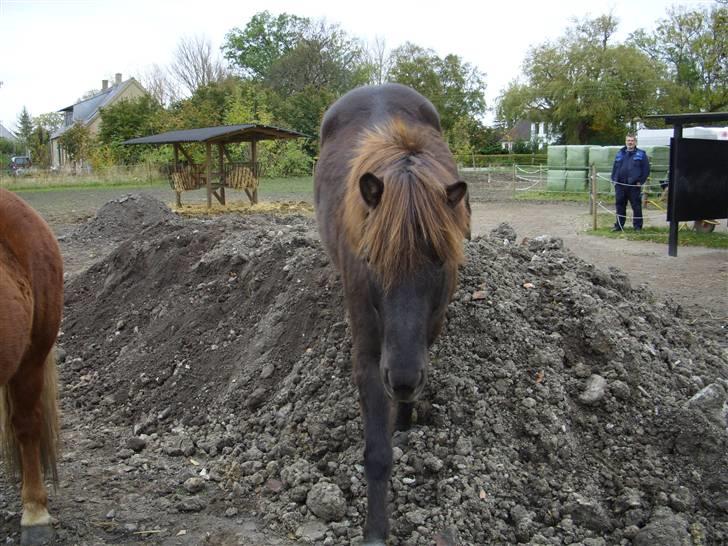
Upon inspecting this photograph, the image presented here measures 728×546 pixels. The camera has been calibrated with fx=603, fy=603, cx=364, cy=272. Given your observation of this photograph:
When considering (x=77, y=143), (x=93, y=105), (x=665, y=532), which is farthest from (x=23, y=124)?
(x=665, y=532)

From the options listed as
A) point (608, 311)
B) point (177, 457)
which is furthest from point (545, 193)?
point (177, 457)

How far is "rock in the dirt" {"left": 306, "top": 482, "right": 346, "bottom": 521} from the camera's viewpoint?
3.18 metres

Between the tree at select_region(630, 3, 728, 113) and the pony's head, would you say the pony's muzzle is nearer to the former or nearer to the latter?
the pony's head

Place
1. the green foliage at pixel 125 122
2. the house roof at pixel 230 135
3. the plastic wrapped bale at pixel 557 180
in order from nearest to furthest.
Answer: the house roof at pixel 230 135 → the plastic wrapped bale at pixel 557 180 → the green foliage at pixel 125 122

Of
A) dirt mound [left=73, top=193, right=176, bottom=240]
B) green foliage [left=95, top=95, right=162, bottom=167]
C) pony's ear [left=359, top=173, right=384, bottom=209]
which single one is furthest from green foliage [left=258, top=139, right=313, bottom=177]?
pony's ear [left=359, top=173, right=384, bottom=209]

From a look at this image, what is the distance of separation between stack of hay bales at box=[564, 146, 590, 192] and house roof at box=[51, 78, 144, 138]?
168 ft

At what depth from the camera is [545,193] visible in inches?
1016

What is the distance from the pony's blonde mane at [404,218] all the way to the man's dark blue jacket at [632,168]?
12224 mm

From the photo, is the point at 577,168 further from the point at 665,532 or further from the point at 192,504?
the point at 192,504

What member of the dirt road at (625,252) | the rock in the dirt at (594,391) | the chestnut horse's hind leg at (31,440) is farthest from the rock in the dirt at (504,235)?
the chestnut horse's hind leg at (31,440)

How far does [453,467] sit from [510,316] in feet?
4.42

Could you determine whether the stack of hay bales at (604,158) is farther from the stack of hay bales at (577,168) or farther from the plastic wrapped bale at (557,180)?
the plastic wrapped bale at (557,180)

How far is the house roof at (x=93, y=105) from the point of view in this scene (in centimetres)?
6419

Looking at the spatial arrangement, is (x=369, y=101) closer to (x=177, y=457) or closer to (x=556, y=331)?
(x=556, y=331)
